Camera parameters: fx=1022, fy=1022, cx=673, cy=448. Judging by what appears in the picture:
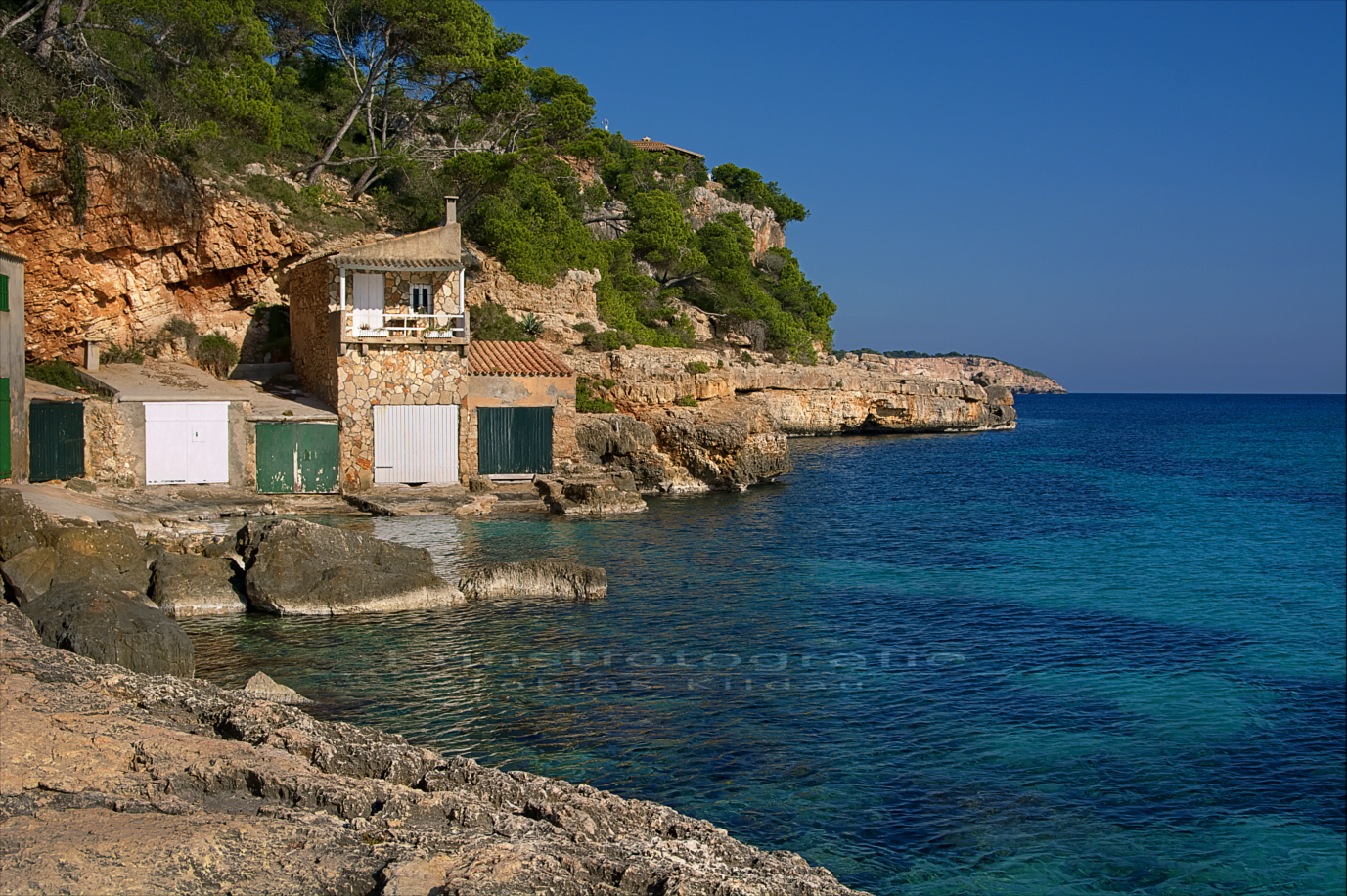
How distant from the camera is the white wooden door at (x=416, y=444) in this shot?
27328mm

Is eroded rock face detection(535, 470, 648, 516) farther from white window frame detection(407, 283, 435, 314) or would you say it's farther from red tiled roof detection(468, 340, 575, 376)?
white window frame detection(407, 283, 435, 314)

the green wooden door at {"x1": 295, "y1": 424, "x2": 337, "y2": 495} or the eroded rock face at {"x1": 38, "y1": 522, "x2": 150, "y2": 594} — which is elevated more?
the green wooden door at {"x1": 295, "y1": 424, "x2": 337, "y2": 495}

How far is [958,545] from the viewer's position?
79.4ft

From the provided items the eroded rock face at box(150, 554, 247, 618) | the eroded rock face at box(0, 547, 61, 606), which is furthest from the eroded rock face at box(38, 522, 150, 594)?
the eroded rock face at box(150, 554, 247, 618)

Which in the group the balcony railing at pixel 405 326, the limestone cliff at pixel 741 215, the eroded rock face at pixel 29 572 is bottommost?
the eroded rock face at pixel 29 572

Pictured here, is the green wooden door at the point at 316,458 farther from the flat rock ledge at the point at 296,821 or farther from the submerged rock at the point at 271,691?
the flat rock ledge at the point at 296,821

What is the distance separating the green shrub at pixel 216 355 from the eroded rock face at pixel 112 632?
2054 cm

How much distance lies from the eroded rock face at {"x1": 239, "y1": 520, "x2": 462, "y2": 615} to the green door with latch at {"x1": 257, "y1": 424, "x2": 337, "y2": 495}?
9.78m

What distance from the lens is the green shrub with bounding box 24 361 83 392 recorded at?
25970mm

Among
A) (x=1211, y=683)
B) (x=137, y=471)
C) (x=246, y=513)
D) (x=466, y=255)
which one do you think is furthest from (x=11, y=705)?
(x=466, y=255)

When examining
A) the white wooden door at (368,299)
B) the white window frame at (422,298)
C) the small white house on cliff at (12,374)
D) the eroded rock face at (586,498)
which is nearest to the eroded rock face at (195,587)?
the small white house on cliff at (12,374)

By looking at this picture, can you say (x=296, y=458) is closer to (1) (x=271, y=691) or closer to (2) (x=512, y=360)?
(2) (x=512, y=360)

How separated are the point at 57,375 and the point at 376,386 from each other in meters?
7.94

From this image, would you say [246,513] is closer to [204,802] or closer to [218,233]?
[218,233]
